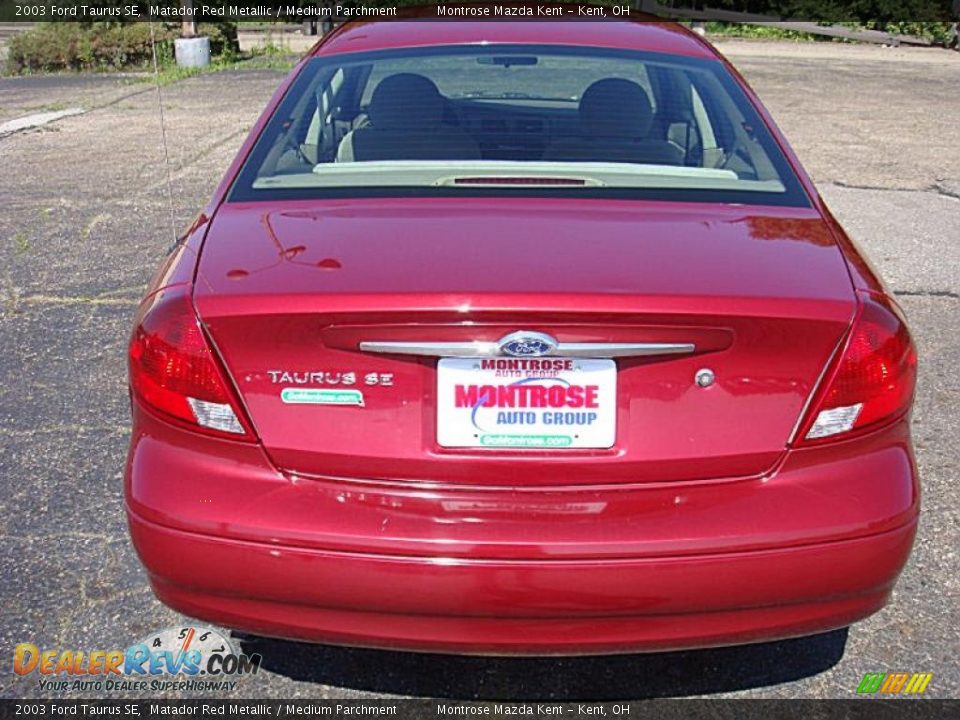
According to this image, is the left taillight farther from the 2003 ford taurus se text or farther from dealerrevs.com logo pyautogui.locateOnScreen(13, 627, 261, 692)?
dealerrevs.com logo pyautogui.locateOnScreen(13, 627, 261, 692)

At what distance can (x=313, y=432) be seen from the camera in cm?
217

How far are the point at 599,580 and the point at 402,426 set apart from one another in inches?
19.5

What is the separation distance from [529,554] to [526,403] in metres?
0.30

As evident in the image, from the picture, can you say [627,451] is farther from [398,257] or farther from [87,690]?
[87,690]

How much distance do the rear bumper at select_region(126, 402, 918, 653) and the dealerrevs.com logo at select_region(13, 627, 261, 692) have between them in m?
0.59

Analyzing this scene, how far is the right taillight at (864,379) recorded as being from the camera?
7.14ft

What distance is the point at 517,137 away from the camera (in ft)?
10.2

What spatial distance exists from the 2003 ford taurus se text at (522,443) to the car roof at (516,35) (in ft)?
4.43

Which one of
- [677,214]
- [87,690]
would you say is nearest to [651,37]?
[677,214]
